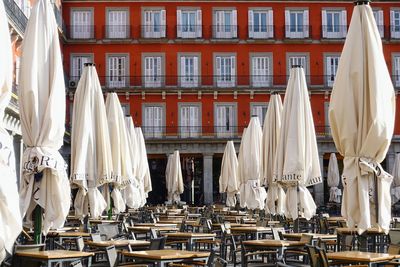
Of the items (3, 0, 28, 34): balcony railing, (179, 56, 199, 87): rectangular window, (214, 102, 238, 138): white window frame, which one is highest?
Answer: (179, 56, 199, 87): rectangular window

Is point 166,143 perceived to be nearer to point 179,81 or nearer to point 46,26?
point 179,81

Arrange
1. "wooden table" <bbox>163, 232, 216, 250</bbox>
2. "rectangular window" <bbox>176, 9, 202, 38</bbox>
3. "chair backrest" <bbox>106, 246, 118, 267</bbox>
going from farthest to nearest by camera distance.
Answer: "rectangular window" <bbox>176, 9, 202, 38</bbox>
"wooden table" <bbox>163, 232, 216, 250</bbox>
"chair backrest" <bbox>106, 246, 118, 267</bbox>

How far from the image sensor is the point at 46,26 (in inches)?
411

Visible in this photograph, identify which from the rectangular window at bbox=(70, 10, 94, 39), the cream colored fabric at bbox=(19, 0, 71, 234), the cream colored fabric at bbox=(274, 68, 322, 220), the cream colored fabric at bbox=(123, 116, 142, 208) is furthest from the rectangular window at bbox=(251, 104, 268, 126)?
the cream colored fabric at bbox=(19, 0, 71, 234)

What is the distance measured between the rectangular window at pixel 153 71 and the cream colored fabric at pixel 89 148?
32523mm

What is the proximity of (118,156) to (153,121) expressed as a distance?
3163 cm

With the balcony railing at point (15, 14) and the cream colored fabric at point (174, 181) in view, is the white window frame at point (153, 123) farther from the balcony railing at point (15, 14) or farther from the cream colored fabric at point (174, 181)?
the balcony railing at point (15, 14)

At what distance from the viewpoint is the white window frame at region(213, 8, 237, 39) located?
4809 centimetres

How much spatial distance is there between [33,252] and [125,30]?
39.8 metres

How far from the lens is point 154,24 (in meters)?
47.9

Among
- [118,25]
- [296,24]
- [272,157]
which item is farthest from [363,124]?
[296,24]

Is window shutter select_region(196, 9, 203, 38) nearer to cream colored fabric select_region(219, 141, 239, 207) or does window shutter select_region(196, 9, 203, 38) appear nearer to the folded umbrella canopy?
cream colored fabric select_region(219, 141, 239, 207)

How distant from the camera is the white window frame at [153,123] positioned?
47172mm

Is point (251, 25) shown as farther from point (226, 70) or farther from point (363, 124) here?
point (363, 124)
